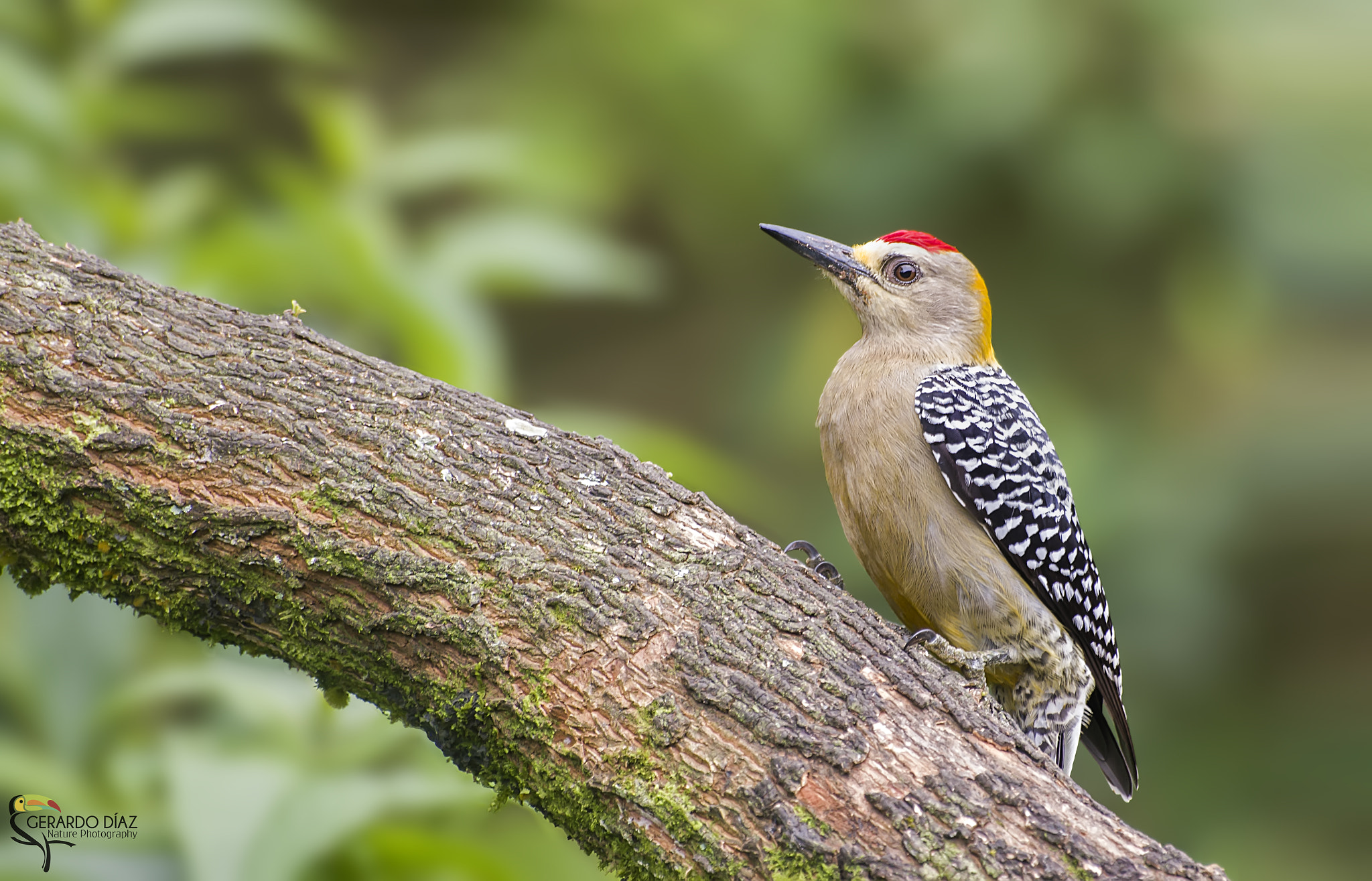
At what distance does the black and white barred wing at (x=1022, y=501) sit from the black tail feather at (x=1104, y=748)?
0.16 meters

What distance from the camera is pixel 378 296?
4.03m

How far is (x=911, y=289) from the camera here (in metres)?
3.78

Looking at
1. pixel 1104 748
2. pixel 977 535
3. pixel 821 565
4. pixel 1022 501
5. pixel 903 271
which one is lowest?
pixel 1104 748

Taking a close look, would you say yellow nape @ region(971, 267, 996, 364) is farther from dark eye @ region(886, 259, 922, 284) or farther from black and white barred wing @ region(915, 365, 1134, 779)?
black and white barred wing @ region(915, 365, 1134, 779)

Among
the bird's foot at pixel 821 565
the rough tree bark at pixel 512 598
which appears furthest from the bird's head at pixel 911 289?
the rough tree bark at pixel 512 598

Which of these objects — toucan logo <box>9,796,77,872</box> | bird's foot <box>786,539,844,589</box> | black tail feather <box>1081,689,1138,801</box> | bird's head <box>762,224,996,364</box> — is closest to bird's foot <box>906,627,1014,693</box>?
bird's foot <box>786,539,844,589</box>

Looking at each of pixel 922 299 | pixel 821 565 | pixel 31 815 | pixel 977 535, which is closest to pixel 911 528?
pixel 977 535

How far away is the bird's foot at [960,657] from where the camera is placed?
2990mm

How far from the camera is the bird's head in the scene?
375cm

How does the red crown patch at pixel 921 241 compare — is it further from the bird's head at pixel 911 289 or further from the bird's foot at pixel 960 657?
the bird's foot at pixel 960 657

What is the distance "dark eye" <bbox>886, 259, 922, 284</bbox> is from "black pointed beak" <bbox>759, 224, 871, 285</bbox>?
8 cm

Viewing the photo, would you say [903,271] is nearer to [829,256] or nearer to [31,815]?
[829,256]

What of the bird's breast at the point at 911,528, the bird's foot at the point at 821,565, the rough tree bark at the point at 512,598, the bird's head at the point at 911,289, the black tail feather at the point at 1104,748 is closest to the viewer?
the rough tree bark at the point at 512,598

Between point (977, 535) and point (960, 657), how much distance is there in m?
0.38
